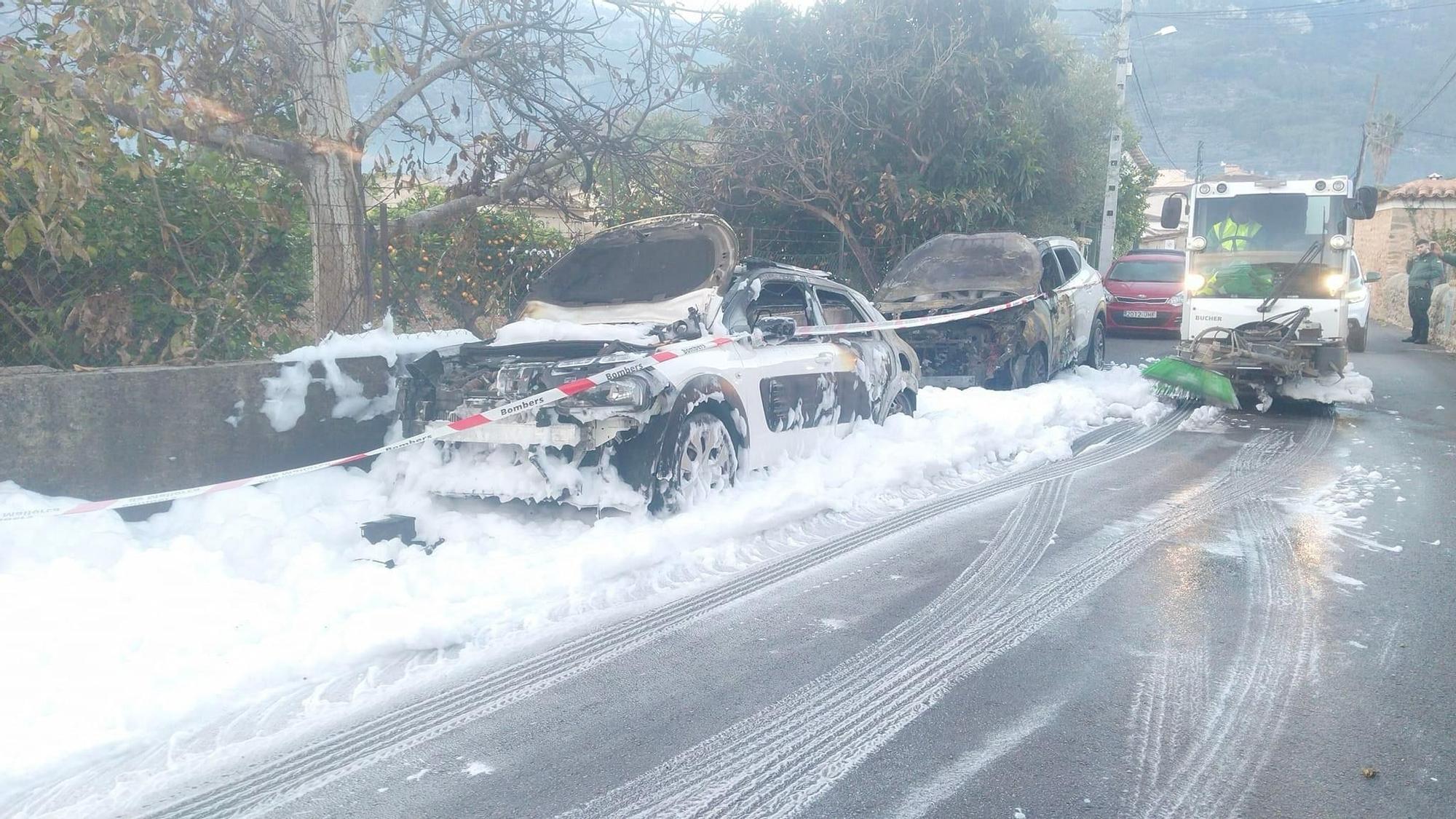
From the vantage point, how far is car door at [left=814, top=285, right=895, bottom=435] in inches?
322

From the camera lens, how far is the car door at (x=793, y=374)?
23.7 feet

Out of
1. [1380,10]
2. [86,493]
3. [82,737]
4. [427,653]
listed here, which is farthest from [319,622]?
[1380,10]

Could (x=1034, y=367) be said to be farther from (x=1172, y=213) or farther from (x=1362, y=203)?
(x=1362, y=203)

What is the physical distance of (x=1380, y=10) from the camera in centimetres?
16438

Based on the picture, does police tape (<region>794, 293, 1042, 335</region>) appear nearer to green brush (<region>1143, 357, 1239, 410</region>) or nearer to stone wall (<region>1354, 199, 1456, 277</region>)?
green brush (<region>1143, 357, 1239, 410</region>)

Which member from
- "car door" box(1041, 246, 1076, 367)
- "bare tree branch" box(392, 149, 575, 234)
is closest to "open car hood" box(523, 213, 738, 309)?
"bare tree branch" box(392, 149, 575, 234)

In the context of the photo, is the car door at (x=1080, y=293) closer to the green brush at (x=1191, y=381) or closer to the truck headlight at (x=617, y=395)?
the green brush at (x=1191, y=381)

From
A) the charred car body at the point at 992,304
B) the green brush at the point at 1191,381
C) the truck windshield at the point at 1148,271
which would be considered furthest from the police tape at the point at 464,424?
the truck windshield at the point at 1148,271

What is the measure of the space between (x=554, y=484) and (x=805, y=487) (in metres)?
1.86

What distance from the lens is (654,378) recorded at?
20.0 ft

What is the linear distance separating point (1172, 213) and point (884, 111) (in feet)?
17.9

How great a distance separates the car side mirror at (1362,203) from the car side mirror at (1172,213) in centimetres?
158

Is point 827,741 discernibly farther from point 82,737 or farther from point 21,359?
point 21,359

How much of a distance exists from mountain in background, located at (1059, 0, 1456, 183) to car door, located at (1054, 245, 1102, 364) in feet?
358
